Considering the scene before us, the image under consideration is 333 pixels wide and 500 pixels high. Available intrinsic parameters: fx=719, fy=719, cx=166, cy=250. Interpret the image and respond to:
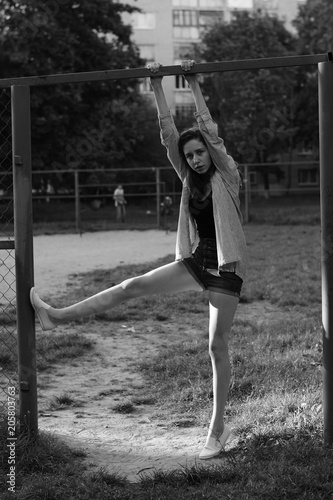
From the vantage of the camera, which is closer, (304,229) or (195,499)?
(195,499)

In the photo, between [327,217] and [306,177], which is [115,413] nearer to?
[327,217]

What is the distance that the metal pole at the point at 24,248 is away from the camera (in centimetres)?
394

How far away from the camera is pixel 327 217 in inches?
147

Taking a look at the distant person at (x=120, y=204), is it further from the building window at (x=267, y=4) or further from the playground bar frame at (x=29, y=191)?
the building window at (x=267, y=4)

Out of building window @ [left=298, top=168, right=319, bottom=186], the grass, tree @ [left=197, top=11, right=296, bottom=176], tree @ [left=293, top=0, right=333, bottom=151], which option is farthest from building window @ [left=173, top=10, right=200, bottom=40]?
the grass

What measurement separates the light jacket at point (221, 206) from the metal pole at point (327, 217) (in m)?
0.44

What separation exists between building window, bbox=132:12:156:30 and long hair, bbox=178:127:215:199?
49939 mm

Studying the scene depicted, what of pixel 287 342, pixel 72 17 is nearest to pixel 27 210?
pixel 287 342

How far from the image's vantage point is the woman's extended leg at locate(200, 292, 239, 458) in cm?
368

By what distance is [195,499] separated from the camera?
3.13 m

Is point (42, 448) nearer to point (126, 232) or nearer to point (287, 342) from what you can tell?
point (287, 342)

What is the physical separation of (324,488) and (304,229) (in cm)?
1560

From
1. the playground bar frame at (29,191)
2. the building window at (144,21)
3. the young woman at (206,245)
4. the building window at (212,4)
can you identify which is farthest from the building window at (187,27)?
the young woman at (206,245)

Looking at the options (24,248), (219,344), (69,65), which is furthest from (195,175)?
(69,65)
